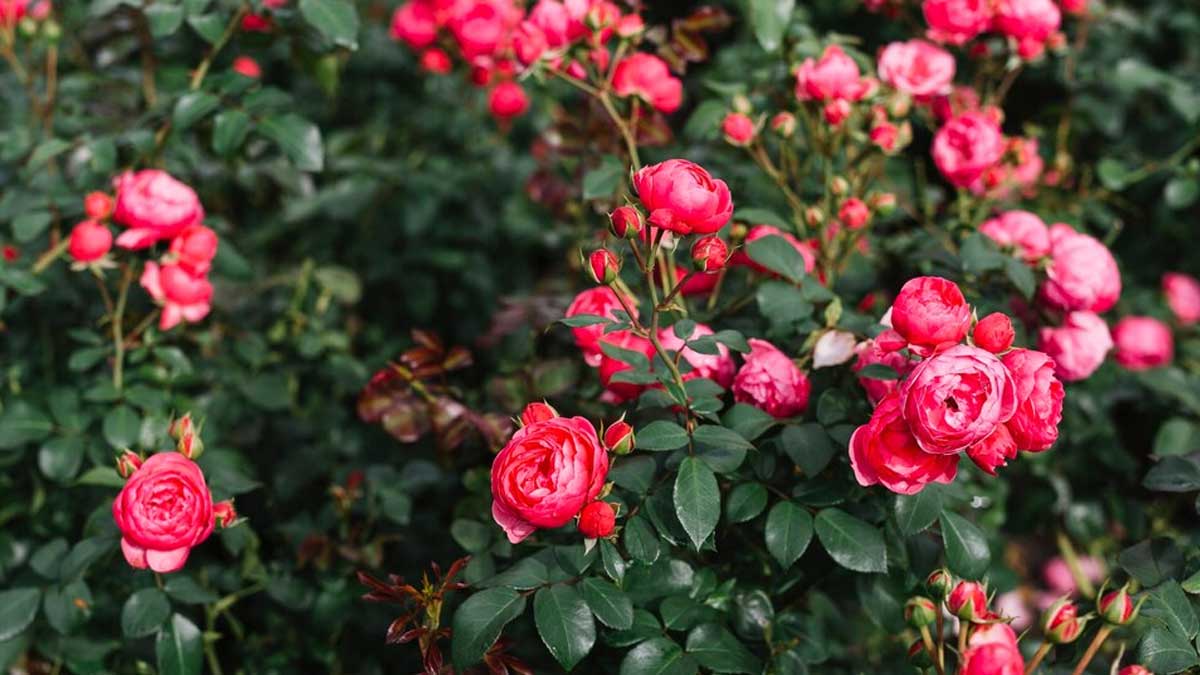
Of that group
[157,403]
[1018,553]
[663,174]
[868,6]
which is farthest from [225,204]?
[1018,553]

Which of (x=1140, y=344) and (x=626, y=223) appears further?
(x=1140, y=344)

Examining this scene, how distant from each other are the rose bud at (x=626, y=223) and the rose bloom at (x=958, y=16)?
776 millimetres

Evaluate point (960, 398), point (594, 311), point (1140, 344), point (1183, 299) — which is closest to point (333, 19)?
point (594, 311)

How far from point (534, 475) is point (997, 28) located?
44.9 inches

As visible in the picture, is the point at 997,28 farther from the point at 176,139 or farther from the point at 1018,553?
the point at 1018,553

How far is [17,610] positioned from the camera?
1494 millimetres

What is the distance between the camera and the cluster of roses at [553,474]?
1049 mm

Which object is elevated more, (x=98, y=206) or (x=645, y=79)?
(x=645, y=79)

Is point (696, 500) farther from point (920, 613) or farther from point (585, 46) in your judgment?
point (585, 46)

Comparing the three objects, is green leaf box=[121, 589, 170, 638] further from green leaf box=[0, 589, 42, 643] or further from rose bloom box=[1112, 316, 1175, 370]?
rose bloom box=[1112, 316, 1175, 370]

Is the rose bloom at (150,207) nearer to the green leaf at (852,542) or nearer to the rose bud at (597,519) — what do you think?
the rose bud at (597,519)

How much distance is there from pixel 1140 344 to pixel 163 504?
1.65 meters

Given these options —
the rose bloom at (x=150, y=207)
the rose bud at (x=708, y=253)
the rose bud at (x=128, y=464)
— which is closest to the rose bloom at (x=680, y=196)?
the rose bud at (x=708, y=253)

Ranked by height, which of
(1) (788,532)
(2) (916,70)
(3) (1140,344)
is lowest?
(3) (1140,344)
